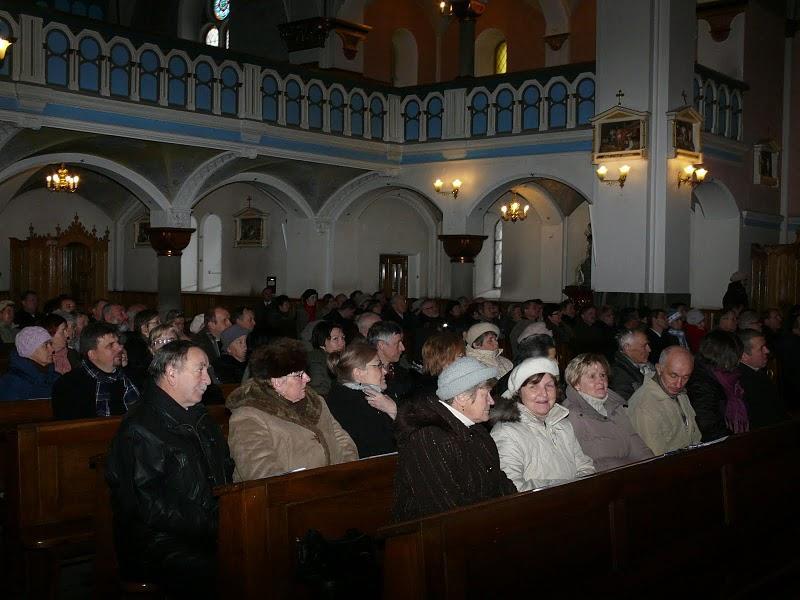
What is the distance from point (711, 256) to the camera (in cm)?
1756

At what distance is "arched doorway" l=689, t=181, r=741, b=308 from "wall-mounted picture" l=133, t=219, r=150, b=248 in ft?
40.9

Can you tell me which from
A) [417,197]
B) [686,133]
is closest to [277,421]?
[686,133]

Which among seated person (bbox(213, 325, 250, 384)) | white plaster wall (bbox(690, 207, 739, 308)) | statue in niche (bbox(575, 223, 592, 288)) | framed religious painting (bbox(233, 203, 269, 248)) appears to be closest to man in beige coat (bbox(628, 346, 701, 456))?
seated person (bbox(213, 325, 250, 384))

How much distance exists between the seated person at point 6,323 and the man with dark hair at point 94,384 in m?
5.16

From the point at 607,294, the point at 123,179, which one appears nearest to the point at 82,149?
the point at 123,179

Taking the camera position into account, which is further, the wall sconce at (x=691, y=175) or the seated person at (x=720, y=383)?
the wall sconce at (x=691, y=175)

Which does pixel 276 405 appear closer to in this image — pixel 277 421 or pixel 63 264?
pixel 277 421

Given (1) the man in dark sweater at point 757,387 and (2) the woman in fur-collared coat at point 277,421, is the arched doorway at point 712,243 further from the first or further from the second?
(2) the woman in fur-collared coat at point 277,421

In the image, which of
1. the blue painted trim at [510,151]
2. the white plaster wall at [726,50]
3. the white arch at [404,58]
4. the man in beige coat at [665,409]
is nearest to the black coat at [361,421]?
the man in beige coat at [665,409]

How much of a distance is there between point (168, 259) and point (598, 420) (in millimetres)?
12008

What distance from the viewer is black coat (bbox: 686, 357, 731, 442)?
568 cm

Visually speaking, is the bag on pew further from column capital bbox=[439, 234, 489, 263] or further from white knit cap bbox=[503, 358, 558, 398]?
column capital bbox=[439, 234, 489, 263]

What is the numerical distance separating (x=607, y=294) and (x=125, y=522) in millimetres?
11707

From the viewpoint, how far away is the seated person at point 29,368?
A: 6105 mm
